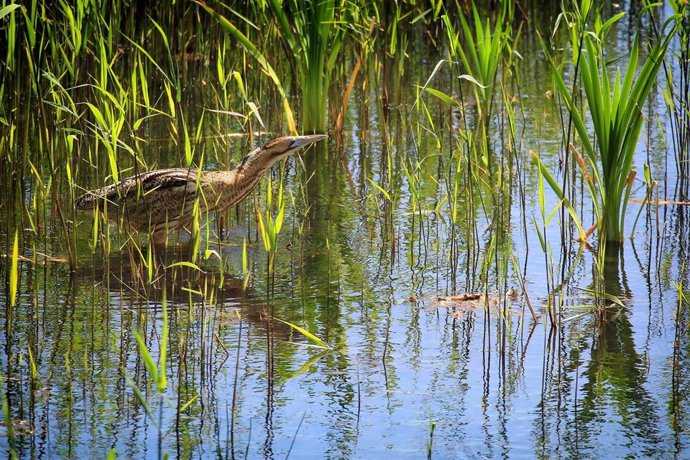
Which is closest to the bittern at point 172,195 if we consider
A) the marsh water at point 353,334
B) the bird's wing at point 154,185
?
the bird's wing at point 154,185

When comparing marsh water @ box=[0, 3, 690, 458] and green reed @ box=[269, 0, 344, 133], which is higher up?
green reed @ box=[269, 0, 344, 133]

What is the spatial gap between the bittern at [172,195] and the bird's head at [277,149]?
25 mm

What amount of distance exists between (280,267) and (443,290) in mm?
892

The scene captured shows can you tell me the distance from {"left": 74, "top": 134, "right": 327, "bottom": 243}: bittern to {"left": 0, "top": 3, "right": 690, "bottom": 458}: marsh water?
175 mm

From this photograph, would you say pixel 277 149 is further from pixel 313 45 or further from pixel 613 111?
pixel 613 111

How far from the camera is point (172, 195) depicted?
6.25 meters

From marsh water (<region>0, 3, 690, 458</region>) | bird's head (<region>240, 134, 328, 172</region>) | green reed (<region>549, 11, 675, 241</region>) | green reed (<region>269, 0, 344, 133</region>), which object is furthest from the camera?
green reed (<region>269, 0, 344, 133</region>)

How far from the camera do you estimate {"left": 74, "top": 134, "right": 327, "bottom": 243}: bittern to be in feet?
20.3

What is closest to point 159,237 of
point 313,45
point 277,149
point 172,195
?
point 172,195

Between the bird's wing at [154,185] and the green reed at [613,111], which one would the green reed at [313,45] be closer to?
the bird's wing at [154,185]

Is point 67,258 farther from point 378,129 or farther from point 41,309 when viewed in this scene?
point 378,129

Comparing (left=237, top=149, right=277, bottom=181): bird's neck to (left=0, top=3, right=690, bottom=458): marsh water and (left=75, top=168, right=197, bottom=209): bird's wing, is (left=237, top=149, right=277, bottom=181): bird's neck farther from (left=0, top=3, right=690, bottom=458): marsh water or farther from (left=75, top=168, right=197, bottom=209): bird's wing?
(left=75, top=168, right=197, bottom=209): bird's wing

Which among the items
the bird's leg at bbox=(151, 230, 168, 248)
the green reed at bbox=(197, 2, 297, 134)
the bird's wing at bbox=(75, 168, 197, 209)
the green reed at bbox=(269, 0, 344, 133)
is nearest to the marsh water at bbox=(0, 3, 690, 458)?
the bird's leg at bbox=(151, 230, 168, 248)

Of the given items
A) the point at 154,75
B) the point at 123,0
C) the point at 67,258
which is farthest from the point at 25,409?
A: the point at 154,75
